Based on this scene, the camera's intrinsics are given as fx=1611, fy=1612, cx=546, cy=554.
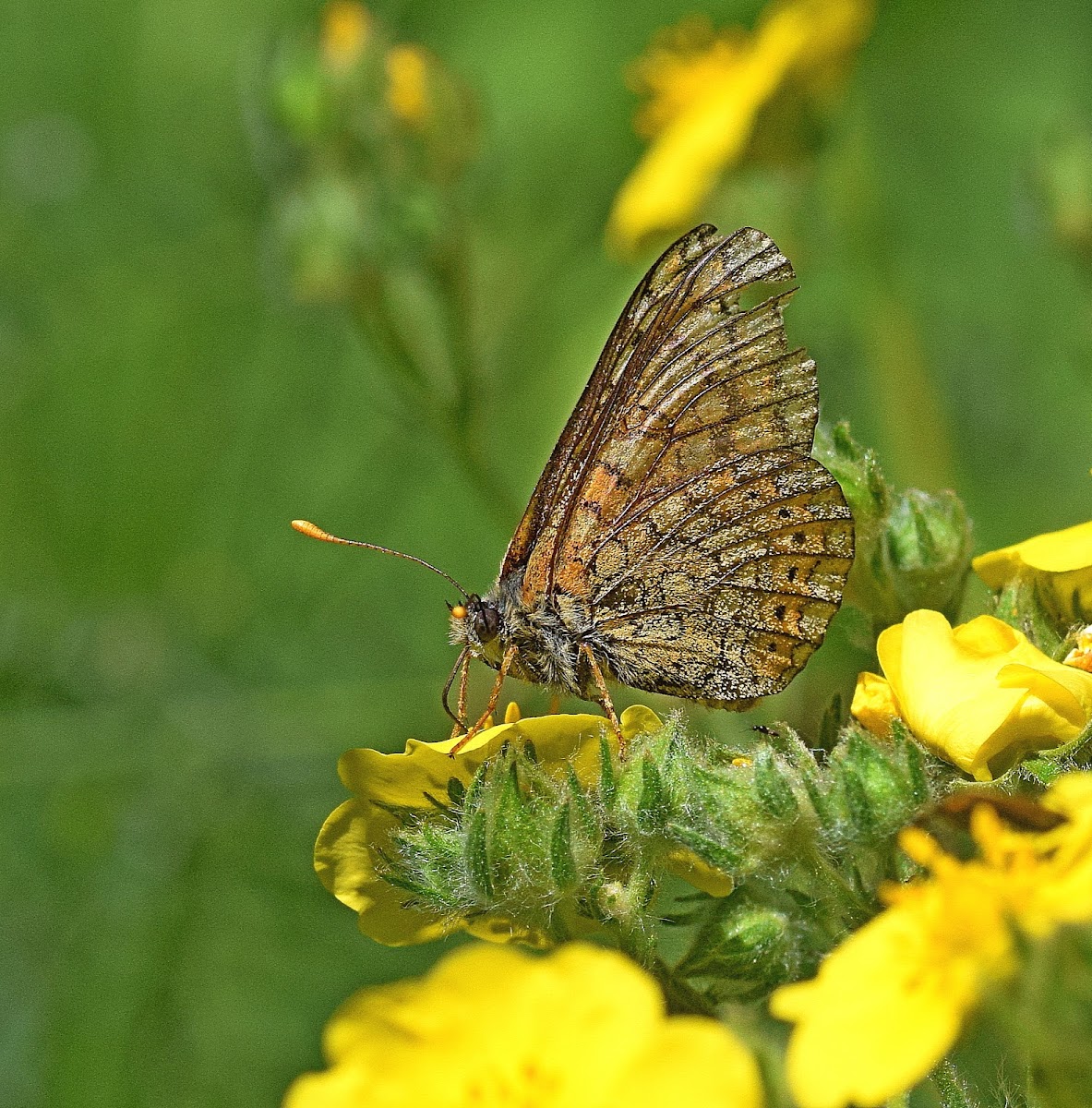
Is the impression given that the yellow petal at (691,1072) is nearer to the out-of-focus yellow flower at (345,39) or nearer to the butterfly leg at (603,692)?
the butterfly leg at (603,692)

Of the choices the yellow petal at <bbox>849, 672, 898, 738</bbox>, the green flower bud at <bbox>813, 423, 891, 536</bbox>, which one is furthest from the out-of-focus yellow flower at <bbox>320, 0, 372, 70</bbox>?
the yellow petal at <bbox>849, 672, 898, 738</bbox>

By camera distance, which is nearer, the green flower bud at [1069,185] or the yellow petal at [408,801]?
the yellow petal at [408,801]

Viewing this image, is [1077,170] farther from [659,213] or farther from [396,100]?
[396,100]

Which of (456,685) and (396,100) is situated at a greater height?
(396,100)

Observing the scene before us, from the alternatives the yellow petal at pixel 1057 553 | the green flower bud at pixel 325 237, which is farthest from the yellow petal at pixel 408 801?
the green flower bud at pixel 325 237

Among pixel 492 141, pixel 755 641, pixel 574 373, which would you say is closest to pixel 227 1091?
pixel 755 641

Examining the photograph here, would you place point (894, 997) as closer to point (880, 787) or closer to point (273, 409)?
point (880, 787)

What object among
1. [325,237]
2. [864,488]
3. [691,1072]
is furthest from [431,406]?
[691,1072]
